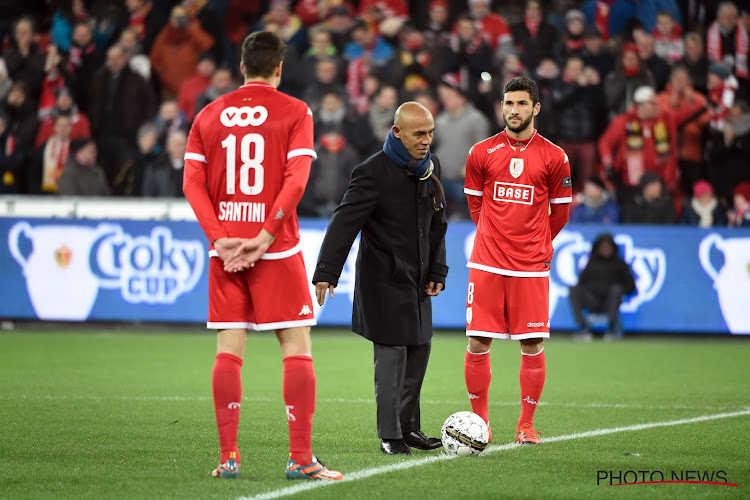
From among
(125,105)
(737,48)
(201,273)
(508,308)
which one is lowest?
(201,273)

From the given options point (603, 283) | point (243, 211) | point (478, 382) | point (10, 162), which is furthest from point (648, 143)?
point (243, 211)

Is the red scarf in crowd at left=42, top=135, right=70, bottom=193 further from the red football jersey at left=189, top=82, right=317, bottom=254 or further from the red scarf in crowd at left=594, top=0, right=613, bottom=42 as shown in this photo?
the red football jersey at left=189, top=82, right=317, bottom=254

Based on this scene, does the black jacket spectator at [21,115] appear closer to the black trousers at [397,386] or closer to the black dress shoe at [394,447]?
the black trousers at [397,386]

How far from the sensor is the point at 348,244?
21.9ft

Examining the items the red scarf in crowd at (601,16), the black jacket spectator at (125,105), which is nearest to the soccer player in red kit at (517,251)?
the red scarf in crowd at (601,16)

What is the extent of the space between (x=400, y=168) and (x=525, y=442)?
76.4 inches

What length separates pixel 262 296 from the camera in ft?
19.0

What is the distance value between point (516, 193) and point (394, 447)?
1857mm

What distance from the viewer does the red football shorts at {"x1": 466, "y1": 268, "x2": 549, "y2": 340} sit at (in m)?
7.39

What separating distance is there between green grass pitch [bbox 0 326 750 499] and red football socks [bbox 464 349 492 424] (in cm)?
28

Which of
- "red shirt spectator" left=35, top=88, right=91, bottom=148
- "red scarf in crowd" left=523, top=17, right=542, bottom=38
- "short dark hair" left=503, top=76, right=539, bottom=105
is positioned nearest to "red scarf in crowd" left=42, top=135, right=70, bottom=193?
"red shirt spectator" left=35, top=88, right=91, bottom=148

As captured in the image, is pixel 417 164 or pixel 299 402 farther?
pixel 417 164

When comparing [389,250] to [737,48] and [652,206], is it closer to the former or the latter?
[652,206]

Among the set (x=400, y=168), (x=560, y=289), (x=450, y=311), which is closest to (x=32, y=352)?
(x=450, y=311)
